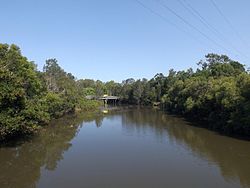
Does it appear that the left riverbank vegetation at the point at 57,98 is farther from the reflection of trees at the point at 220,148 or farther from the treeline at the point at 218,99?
the reflection of trees at the point at 220,148

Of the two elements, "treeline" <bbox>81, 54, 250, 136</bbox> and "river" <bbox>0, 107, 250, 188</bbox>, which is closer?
"river" <bbox>0, 107, 250, 188</bbox>

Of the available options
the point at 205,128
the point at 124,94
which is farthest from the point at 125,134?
the point at 124,94

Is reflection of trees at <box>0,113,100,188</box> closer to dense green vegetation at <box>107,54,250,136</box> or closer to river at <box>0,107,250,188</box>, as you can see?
river at <box>0,107,250,188</box>

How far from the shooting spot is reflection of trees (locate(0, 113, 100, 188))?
20413 mm

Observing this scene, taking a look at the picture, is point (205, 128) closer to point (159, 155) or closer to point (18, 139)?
point (159, 155)

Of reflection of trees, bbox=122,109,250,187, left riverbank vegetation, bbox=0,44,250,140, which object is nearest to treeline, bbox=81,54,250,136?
left riverbank vegetation, bbox=0,44,250,140

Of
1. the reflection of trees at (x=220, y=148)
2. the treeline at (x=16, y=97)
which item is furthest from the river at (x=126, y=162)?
the treeline at (x=16, y=97)

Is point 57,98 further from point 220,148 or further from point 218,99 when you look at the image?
point 220,148

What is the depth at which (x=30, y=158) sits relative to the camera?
86.3 ft

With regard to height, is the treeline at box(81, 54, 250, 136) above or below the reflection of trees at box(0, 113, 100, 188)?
above

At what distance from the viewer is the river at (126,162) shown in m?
20.1

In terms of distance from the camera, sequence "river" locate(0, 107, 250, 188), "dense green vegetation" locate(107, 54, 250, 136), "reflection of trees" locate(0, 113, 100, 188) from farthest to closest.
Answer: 1. "dense green vegetation" locate(107, 54, 250, 136)
2. "reflection of trees" locate(0, 113, 100, 188)
3. "river" locate(0, 107, 250, 188)

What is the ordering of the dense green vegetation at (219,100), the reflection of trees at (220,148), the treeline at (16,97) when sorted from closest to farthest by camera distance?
the reflection of trees at (220,148)
the treeline at (16,97)
the dense green vegetation at (219,100)

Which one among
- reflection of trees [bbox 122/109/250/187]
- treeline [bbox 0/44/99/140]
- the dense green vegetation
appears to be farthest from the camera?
the dense green vegetation
